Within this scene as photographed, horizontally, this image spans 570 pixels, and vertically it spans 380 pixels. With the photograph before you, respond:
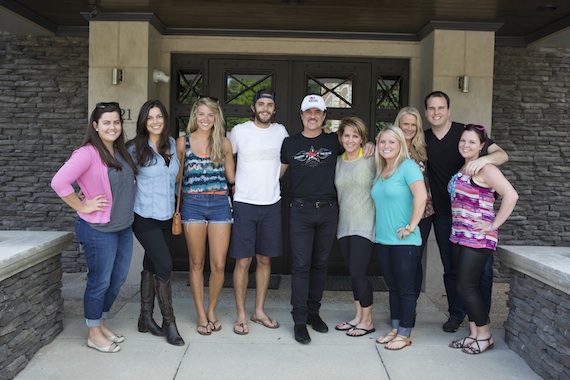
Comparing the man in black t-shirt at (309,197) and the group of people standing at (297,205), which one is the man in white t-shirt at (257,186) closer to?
the group of people standing at (297,205)

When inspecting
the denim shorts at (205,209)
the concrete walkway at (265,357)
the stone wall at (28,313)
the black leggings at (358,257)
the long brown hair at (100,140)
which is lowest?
the concrete walkway at (265,357)

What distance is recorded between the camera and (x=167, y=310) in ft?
12.6

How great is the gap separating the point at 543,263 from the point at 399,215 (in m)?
0.92

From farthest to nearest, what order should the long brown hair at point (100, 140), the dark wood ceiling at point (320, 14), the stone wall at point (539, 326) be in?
the dark wood ceiling at point (320, 14) < the long brown hair at point (100, 140) < the stone wall at point (539, 326)

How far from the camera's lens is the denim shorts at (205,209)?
3879 millimetres

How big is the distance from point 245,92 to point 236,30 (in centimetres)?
67

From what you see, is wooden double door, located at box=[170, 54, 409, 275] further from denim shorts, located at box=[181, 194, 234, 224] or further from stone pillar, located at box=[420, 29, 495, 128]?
denim shorts, located at box=[181, 194, 234, 224]

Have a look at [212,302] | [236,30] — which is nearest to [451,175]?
[212,302]

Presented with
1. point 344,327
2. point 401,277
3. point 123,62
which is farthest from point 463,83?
point 123,62

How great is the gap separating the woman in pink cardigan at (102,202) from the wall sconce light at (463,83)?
136 inches

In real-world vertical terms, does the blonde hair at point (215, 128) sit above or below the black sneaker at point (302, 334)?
above

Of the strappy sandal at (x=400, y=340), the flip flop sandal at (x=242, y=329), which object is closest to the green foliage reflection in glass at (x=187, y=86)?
the flip flop sandal at (x=242, y=329)

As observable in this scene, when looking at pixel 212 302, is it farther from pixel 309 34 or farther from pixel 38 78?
pixel 38 78

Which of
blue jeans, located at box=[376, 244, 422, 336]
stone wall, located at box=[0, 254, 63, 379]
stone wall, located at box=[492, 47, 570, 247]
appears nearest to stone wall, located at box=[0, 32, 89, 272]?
stone wall, located at box=[0, 254, 63, 379]
